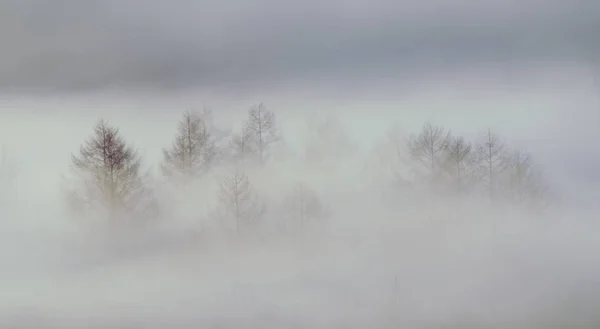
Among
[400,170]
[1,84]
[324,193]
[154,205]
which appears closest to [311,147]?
[324,193]

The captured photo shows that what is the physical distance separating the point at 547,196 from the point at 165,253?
9.41 ft

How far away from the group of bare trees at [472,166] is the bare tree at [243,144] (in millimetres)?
1179

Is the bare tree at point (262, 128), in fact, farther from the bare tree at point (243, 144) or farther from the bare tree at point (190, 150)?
the bare tree at point (190, 150)

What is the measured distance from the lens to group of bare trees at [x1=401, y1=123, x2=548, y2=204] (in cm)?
428

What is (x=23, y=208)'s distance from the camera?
13.1 ft

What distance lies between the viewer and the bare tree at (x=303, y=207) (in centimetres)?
418

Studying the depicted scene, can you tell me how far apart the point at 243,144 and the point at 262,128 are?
19cm

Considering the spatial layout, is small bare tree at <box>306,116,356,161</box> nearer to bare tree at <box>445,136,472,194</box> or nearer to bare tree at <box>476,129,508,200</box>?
bare tree at <box>445,136,472,194</box>

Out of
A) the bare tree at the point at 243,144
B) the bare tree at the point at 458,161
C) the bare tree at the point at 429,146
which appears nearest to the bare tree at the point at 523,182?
the bare tree at the point at 458,161

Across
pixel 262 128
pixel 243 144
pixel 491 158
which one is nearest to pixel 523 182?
pixel 491 158

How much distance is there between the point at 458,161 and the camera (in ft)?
14.2

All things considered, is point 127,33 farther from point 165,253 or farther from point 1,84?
point 165,253

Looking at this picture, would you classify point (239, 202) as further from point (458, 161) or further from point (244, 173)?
point (458, 161)

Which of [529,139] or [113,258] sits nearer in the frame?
[113,258]
